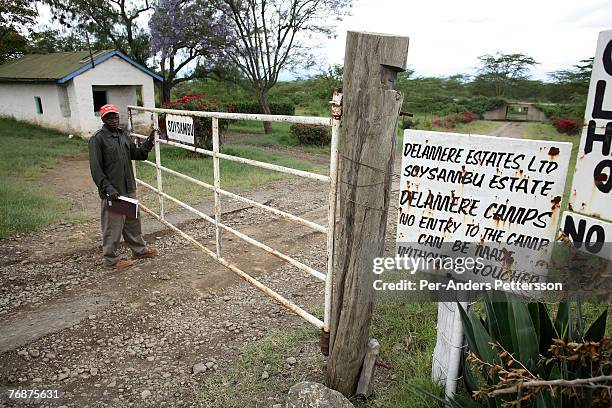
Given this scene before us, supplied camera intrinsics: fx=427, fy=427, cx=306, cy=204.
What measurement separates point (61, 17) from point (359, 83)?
24026 mm

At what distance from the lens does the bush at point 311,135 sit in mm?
17484

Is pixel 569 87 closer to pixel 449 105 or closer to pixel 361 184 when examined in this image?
pixel 449 105

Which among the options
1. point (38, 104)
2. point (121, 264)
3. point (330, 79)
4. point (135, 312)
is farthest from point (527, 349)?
point (330, 79)

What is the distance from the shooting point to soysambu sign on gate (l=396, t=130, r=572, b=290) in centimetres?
196

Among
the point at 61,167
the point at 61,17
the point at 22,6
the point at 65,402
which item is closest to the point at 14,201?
the point at 61,167

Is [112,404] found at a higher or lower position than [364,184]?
lower

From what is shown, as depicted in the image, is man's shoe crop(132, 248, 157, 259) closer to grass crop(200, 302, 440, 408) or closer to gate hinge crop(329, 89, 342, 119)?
grass crop(200, 302, 440, 408)

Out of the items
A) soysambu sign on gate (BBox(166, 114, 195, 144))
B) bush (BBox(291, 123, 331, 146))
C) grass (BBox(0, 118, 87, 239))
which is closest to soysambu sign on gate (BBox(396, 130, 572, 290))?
soysambu sign on gate (BBox(166, 114, 195, 144))

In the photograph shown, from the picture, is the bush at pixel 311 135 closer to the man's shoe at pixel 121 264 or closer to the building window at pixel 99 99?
the building window at pixel 99 99

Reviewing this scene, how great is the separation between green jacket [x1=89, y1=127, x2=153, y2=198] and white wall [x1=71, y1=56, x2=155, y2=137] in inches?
519

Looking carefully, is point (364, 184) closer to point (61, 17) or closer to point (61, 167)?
point (61, 167)

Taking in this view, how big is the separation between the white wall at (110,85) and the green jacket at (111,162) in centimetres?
1317

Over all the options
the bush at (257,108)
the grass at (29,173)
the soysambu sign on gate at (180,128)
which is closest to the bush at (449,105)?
the bush at (257,108)

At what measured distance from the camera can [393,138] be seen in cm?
235
